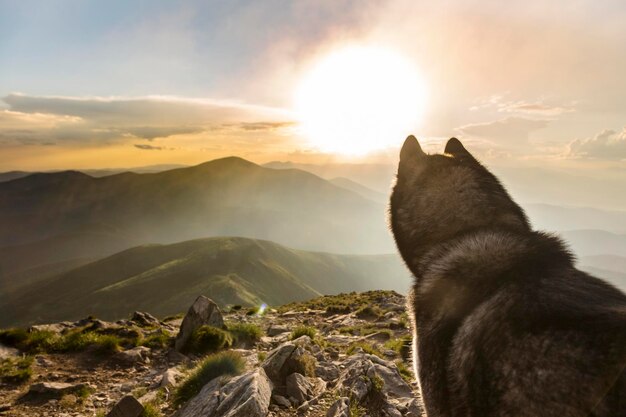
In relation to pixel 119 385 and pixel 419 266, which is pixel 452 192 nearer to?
pixel 419 266

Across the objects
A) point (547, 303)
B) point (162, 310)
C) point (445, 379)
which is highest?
point (547, 303)

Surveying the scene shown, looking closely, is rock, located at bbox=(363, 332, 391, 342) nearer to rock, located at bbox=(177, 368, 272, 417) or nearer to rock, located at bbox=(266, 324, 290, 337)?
rock, located at bbox=(266, 324, 290, 337)

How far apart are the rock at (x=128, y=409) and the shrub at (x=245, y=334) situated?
804cm

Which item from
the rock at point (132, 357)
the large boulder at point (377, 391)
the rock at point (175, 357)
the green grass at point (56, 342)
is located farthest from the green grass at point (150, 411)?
the green grass at point (56, 342)

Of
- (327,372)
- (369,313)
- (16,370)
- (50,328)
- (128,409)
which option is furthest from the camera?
(369,313)

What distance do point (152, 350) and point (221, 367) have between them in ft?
26.0

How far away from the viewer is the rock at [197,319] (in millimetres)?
16188

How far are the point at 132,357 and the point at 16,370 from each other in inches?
143

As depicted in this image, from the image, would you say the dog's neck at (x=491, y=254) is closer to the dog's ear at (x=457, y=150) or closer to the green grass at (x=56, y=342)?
the dog's ear at (x=457, y=150)

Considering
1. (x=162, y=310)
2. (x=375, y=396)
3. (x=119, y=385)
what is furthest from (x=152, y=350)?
(x=162, y=310)

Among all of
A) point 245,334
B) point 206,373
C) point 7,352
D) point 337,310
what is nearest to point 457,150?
point 206,373

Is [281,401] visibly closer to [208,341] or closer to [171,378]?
[171,378]

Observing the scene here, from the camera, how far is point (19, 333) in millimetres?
15922

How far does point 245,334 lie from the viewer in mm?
17328
